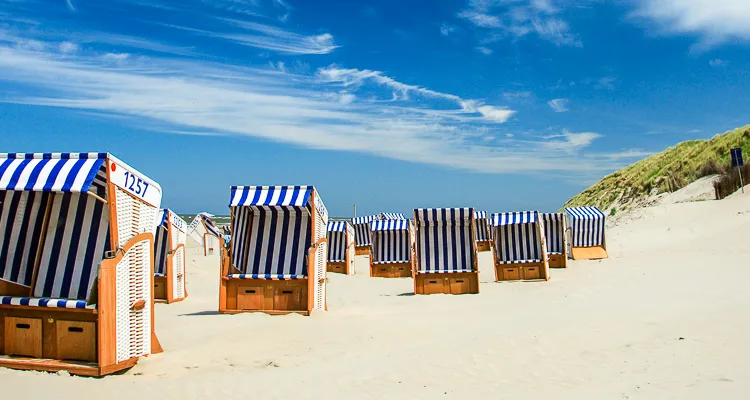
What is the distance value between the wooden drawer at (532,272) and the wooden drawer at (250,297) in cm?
771

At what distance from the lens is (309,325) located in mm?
7512

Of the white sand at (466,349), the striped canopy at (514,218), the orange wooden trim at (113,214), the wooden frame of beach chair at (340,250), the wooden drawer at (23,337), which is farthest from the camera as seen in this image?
the wooden frame of beach chair at (340,250)

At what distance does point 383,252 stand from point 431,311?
8900 millimetres

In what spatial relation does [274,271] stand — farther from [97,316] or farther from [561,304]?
[561,304]

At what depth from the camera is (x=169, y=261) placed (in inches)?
440

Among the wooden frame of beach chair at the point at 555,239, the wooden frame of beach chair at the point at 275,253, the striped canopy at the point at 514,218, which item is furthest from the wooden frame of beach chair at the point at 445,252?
the wooden frame of beach chair at the point at 555,239

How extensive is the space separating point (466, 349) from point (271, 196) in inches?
151

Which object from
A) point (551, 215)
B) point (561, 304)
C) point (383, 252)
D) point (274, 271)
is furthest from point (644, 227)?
point (274, 271)

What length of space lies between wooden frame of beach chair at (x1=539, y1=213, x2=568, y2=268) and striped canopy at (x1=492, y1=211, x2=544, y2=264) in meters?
1.93

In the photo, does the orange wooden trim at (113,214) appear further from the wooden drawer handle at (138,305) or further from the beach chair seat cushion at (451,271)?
the beach chair seat cushion at (451,271)

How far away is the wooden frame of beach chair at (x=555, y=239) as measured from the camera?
15.9 meters

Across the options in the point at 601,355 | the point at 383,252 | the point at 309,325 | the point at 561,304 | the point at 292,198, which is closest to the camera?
the point at 601,355

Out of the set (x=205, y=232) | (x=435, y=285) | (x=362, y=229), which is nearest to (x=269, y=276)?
(x=435, y=285)

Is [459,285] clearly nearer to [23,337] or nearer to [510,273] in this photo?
[510,273]
